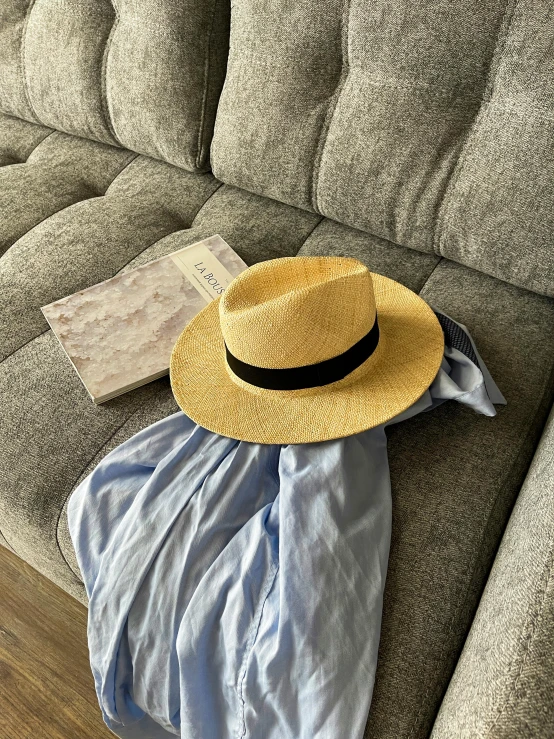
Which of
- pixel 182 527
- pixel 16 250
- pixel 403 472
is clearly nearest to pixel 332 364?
pixel 403 472

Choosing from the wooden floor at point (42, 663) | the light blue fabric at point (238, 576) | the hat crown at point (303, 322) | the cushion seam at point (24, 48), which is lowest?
the wooden floor at point (42, 663)

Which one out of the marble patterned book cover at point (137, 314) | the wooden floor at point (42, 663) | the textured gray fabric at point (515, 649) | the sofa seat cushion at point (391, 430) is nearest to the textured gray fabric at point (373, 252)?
the sofa seat cushion at point (391, 430)

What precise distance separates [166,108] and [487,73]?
0.69 m

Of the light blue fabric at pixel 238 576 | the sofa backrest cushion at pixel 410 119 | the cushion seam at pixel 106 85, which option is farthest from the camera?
the cushion seam at pixel 106 85

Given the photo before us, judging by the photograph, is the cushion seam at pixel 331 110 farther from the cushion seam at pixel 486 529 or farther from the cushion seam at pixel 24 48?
the cushion seam at pixel 24 48

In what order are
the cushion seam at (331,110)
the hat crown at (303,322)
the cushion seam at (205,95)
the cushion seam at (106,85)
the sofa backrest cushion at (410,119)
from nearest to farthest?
the hat crown at (303,322), the sofa backrest cushion at (410,119), the cushion seam at (331,110), the cushion seam at (205,95), the cushion seam at (106,85)

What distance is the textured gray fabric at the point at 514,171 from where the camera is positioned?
85 centimetres

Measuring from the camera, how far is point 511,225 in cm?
93

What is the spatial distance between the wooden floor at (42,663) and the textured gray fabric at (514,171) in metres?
1.01

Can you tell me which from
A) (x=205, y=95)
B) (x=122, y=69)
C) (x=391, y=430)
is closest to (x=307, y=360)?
(x=391, y=430)

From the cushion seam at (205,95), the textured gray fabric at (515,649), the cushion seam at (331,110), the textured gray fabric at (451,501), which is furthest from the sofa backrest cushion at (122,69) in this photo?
the textured gray fabric at (515,649)

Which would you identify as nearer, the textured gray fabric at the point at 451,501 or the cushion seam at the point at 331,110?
the textured gray fabric at the point at 451,501

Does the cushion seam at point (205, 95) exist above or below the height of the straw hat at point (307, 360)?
above

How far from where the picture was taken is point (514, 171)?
0.90m
